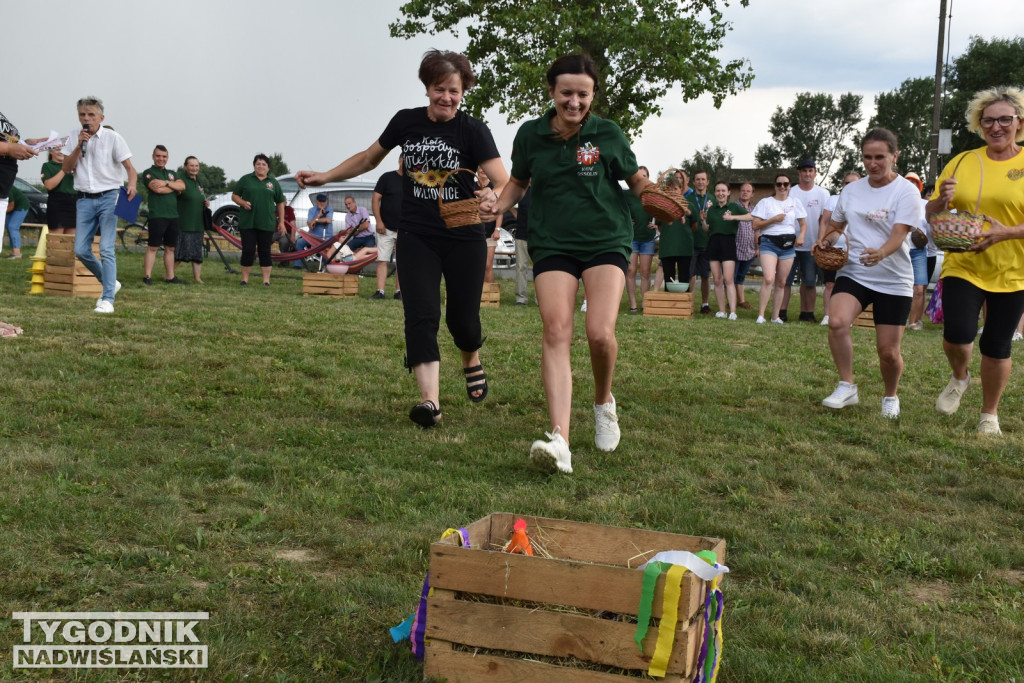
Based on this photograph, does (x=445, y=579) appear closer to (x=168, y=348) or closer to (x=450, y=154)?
(x=450, y=154)

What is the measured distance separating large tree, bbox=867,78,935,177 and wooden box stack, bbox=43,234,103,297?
221ft

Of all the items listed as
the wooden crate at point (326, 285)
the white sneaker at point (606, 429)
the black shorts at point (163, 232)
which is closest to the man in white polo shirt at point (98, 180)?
the black shorts at point (163, 232)

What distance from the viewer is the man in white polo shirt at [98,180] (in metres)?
10.4

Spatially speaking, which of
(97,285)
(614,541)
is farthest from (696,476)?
(97,285)

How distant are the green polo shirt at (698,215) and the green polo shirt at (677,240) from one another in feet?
0.47

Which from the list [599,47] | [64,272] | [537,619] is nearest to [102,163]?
[64,272]

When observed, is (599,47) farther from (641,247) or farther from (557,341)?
(557,341)

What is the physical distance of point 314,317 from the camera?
10.7 m

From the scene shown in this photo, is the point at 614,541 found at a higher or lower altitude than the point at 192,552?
higher

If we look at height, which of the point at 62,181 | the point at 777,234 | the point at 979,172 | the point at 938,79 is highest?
the point at 938,79

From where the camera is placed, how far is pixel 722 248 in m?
14.2

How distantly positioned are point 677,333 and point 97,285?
7.44 meters

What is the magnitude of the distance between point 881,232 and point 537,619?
5277mm

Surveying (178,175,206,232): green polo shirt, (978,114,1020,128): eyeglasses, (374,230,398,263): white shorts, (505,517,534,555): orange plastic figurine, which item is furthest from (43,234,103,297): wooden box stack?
(505,517,534,555): orange plastic figurine
